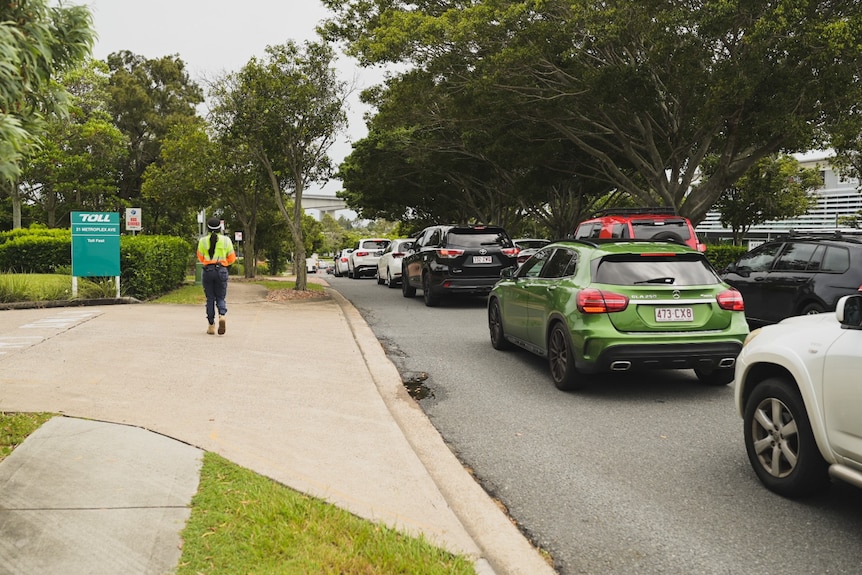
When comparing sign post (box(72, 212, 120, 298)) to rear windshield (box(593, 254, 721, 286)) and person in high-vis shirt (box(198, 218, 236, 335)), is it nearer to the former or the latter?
person in high-vis shirt (box(198, 218, 236, 335))

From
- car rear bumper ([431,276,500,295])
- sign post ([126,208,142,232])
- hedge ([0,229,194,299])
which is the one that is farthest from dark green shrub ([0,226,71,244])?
car rear bumper ([431,276,500,295])

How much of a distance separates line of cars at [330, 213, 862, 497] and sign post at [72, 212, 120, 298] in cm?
849

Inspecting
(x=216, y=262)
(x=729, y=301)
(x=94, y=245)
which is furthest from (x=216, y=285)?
(x=729, y=301)

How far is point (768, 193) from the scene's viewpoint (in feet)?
134

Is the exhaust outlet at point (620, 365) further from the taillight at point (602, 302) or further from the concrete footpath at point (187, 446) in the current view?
the concrete footpath at point (187, 446)

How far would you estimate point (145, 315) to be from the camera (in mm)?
12898

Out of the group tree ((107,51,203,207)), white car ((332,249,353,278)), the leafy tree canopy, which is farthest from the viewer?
tree ((107,51,203,207))

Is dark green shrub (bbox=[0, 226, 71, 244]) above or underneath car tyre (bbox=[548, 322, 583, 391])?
above

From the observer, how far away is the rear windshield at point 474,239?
1585cm

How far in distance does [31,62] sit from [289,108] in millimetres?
15613

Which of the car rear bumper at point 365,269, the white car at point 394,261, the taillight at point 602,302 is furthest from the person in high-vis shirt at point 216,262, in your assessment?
the car rear bumper at point 365,269

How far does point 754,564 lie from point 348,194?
4806cm

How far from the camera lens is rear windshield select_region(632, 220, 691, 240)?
1364 cm

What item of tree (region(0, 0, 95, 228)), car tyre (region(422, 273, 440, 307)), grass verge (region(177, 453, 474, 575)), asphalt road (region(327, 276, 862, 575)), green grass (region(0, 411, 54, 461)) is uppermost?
tree (region(0, 0, 95, 228))
